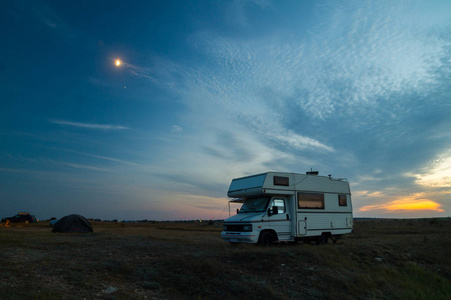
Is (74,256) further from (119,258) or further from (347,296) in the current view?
(347,296)

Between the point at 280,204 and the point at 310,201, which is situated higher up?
the point at 310,201

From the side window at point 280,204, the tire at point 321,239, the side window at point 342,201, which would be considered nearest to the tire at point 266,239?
the side window at point 280,204

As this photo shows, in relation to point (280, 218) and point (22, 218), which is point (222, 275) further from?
point (22, 218)

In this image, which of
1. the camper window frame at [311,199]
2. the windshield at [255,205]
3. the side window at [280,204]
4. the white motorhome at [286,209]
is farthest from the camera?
the camper window frame at [311,199]

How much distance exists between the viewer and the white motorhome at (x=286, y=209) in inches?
544

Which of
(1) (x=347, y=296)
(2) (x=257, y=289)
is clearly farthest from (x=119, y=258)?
(1) (x=347, y=296)

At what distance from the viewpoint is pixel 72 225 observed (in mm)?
24969

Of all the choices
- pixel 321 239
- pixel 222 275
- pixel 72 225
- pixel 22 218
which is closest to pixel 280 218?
pixel 321 239

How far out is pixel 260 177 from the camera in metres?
14.4

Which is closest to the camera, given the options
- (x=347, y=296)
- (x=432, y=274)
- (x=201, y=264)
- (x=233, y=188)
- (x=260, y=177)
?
(x=347, y=296)

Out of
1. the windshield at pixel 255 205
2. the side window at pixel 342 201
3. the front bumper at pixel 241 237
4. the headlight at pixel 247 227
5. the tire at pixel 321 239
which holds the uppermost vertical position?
the side window at pixel 342 201

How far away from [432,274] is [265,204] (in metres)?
7.01

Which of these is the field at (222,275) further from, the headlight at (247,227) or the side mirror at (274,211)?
the side mirror at (274,211)

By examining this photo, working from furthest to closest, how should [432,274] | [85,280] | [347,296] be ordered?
[432,274] → [347,296] → [85,280]
